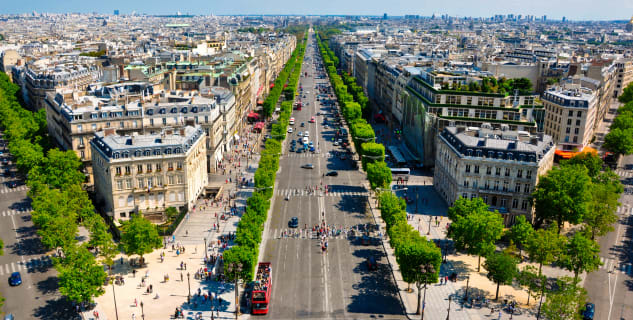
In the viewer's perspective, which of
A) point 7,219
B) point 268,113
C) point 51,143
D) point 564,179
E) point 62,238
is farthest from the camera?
point 268,113

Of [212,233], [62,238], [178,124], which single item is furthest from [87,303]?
[178,124]

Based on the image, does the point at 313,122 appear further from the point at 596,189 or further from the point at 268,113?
the point at 596,189

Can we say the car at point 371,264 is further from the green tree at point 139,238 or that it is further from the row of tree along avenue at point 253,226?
the green tree at point 139,238

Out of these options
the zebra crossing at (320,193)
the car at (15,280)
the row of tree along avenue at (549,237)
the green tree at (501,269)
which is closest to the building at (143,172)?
the car at (15,280)

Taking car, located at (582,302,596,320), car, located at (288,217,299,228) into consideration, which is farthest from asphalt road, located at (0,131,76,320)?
car, located at (582,302,596,320)

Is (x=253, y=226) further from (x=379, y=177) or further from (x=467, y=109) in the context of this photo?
(x=467, y=109)

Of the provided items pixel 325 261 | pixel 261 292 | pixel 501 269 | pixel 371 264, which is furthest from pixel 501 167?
pixel 261 292

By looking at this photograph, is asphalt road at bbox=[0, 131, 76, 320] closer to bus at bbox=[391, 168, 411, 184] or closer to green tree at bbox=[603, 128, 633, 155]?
bus at bbox=[391, 168, 411, 184]
